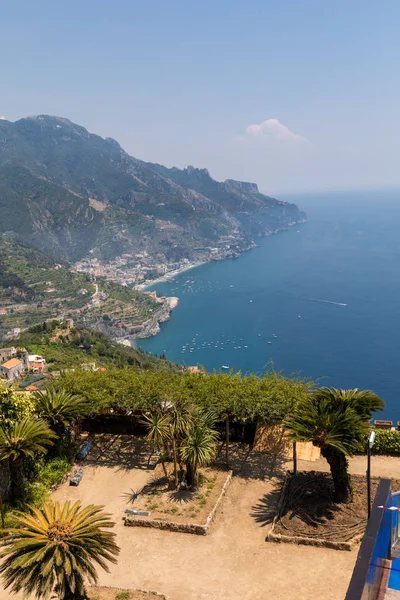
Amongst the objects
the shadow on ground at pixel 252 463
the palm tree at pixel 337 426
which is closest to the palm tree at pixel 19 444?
the shadow on ground at pixel 252 463

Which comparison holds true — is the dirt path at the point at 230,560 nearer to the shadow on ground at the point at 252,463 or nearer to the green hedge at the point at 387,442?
the shadow on ground at the point at 252,463

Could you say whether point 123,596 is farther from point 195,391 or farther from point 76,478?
point 195,391

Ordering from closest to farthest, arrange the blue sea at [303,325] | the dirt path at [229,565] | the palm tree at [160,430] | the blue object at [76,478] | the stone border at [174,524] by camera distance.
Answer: the dirt path at [229,565] → the stone border at [174,524] → the palm tree at [160,430] → the blue object at [76,478] → the blue sea at [303,325]

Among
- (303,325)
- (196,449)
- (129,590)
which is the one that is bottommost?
(303,325)

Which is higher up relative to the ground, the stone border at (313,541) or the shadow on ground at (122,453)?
the stone border at (313,541)

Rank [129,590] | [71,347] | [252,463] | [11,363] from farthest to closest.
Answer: [71,347]
[11,363]
[252,463]
[129,590]

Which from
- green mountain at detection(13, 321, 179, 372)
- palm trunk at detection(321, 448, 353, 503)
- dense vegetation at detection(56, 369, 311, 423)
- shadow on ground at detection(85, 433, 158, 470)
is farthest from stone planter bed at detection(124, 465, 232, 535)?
green mountain at detection(13, 321, 179, 372)

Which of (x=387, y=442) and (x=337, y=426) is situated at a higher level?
(x=337, y=426)

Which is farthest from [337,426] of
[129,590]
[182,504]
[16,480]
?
[16,480]
